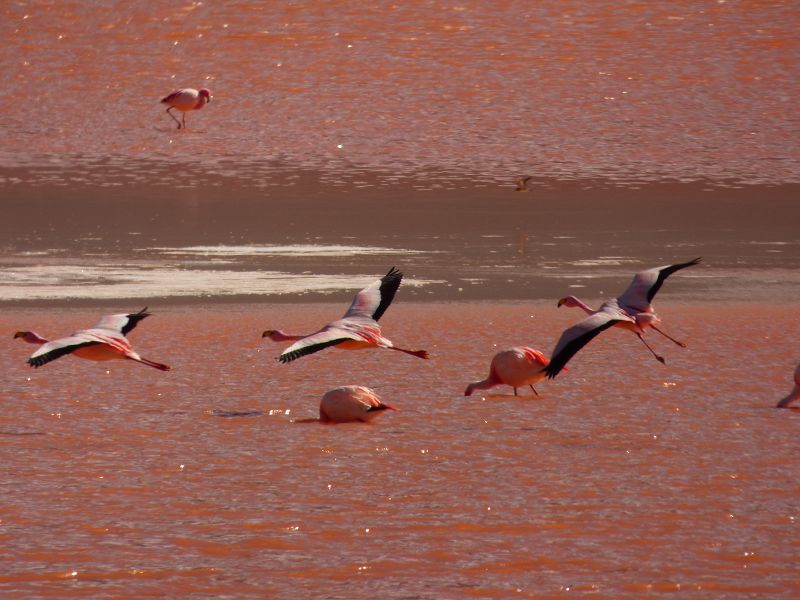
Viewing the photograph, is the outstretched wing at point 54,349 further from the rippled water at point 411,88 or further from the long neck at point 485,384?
the rippled water at point 411,88

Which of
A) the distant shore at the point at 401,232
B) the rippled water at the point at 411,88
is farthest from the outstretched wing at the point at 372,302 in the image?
the rippled water at the point at 411,88

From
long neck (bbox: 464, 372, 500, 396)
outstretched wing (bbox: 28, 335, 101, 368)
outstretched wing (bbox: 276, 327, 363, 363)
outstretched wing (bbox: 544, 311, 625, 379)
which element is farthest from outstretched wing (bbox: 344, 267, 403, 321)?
outstretched wing (bbox: 28, 335, 101, 368)

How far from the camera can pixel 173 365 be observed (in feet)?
30.1

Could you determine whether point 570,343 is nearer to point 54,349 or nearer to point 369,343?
point 369,343

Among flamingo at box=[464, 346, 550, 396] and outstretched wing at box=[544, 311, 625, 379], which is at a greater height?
outstretched wing at box=[544, 311, 625, 379]

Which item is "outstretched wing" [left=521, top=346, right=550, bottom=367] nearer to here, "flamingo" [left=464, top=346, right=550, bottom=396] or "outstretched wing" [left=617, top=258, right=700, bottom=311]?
"flamingo" [left=464, top=346, right=550, bottom=396]

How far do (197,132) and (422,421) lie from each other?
10.9 m

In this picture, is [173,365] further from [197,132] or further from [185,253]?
[197,132]

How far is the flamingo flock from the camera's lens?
7180 millimetres

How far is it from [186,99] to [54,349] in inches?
427

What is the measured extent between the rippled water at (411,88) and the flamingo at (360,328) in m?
7.74

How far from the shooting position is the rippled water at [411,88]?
17.0 meters

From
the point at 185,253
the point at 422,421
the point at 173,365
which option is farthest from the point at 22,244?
the point at 422,421

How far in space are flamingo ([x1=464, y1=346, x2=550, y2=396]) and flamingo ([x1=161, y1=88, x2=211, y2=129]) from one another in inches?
400
